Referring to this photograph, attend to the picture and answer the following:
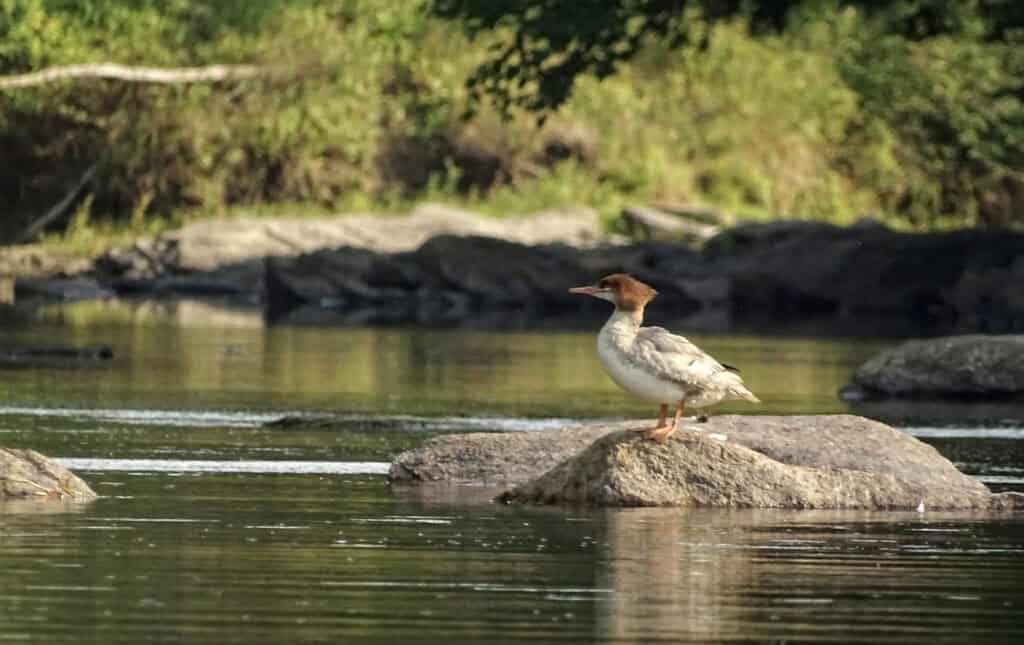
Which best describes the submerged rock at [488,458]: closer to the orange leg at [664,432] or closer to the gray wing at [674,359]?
the orange leg at [664,432]

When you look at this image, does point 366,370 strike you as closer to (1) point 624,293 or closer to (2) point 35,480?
(2) point 35,480

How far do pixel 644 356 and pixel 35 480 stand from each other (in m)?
3.16

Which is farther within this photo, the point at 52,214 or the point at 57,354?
the point at 52,214

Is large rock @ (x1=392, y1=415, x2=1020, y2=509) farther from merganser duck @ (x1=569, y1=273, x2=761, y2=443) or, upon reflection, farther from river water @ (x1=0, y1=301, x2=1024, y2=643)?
merganser duck @ (x1=569, y1=273, x2=761, y2=443)

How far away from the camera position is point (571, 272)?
51531 millimetres

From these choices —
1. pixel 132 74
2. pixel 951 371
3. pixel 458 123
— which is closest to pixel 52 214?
pixel 132 74

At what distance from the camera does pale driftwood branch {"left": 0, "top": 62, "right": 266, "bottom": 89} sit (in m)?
54.6

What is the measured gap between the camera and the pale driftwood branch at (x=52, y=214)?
5934 centimetres

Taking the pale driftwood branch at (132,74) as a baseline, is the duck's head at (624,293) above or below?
below

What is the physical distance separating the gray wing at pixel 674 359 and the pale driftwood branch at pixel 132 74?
41.0 m

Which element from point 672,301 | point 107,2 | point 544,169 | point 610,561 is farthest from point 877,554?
point 544,169

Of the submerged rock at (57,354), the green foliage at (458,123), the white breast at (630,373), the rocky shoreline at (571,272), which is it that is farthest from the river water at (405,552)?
the green foliage at (458,123)

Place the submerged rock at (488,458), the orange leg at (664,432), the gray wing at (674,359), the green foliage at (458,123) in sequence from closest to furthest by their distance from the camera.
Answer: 1. the gray wing at (674,359)
2. the orange leg at (664,432)
3. the submerged rock at (488,458)
4. the green foliage at (458,123)

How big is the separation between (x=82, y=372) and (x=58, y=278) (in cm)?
2755
